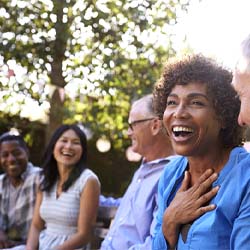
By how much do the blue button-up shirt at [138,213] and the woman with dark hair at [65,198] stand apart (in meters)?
0.58

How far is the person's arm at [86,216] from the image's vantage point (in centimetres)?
411

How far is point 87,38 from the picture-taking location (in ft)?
17.3

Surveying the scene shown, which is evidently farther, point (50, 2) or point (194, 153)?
point (50, 2)

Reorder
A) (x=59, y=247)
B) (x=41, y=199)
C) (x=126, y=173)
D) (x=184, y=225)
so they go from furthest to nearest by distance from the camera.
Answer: (x=126, y=173) → (x=41, y=199) → (x=59, y=247) → (x=184, y=225)

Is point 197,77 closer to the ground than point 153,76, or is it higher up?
closer to the ground

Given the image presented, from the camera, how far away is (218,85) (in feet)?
7.75

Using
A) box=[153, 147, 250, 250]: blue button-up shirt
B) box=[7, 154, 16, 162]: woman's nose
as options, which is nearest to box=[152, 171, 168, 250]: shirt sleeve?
box=[153, 147, 250, 250]: blue button-up shirt

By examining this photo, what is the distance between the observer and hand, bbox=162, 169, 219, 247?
7.20 feet

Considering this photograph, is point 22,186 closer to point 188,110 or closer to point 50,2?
point 50,2

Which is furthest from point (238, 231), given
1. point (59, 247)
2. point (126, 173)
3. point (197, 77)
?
point (126, 173)

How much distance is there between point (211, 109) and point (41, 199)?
8.13 feet

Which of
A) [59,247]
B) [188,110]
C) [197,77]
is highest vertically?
[197,77]

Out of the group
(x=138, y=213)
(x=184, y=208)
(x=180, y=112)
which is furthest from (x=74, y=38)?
(x=184, y=208)

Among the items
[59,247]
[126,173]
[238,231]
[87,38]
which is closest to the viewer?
[238,231]
